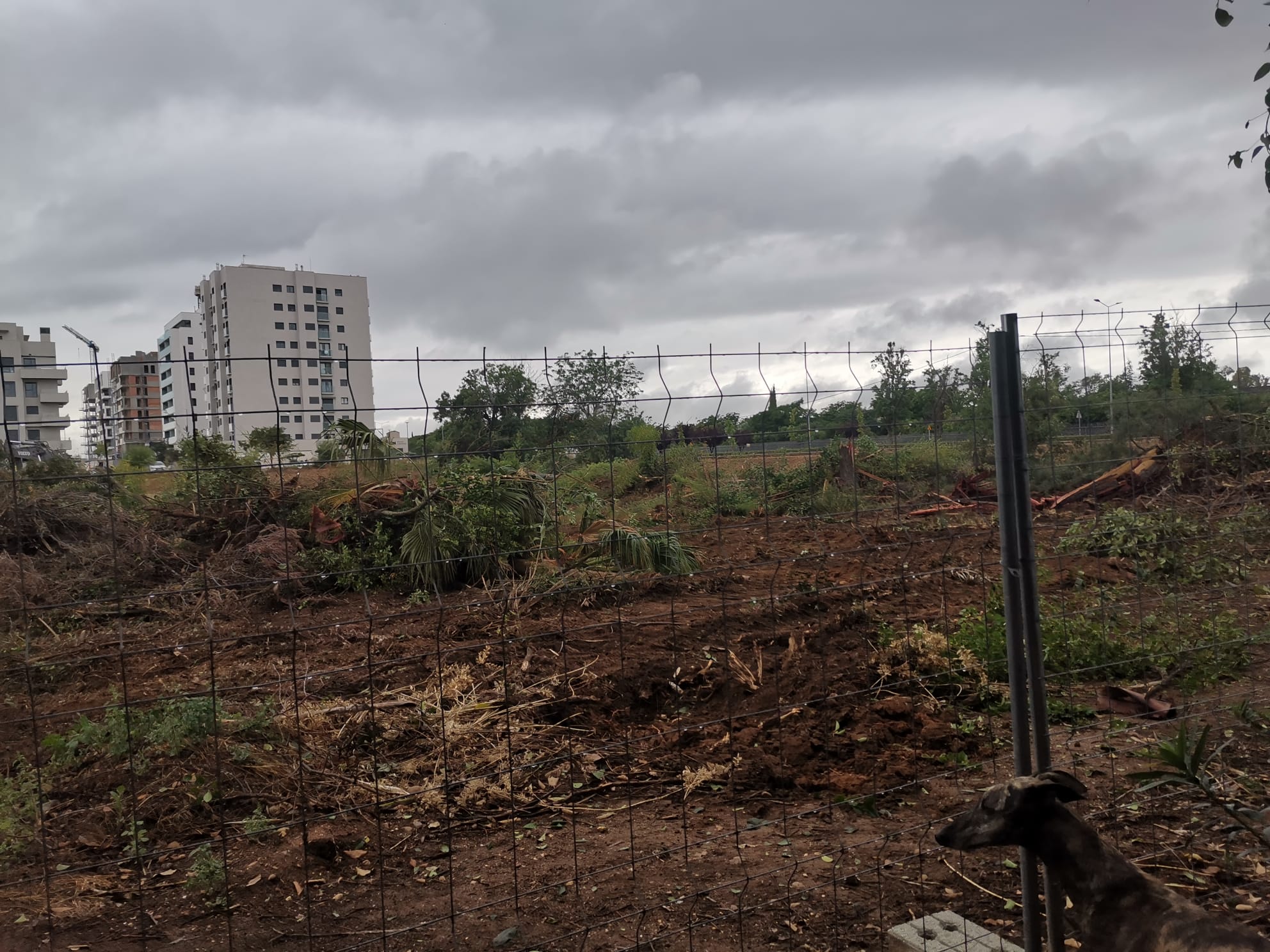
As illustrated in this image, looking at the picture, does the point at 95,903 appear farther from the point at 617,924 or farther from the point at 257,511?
the point at 257,511

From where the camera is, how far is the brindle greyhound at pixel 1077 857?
84.1 inches

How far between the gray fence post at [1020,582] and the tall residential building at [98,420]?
2483mm

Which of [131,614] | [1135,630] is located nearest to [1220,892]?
[1135,630]

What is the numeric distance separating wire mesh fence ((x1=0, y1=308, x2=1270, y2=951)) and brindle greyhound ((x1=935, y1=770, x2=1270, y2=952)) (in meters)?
1.07

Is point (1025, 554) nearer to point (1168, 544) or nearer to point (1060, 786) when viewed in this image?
point (1060, 786)

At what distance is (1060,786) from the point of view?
219cm

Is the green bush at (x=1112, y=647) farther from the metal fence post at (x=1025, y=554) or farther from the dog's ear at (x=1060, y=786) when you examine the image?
the dog's ear at (x=1060, y=786)

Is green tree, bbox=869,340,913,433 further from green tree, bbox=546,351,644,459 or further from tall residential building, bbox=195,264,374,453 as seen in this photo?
tall residential building, bbox=195,264,374,453

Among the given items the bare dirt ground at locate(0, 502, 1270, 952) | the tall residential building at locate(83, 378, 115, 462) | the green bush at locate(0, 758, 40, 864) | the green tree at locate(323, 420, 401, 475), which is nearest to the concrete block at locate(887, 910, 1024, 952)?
the bare dirt ground at locate(0, 502, 1270, 952)

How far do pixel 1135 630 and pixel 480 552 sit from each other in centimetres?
577

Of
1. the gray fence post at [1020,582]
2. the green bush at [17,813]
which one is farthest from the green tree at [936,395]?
the green bush at [17,813]

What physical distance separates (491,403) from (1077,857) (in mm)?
2506

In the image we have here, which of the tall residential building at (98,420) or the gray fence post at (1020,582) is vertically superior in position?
the tall residential building at (98,420)

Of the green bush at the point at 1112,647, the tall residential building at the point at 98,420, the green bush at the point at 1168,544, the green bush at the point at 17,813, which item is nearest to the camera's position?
the tall residential building at the point at 98,420
